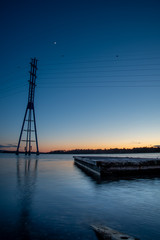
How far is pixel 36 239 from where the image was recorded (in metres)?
2.74

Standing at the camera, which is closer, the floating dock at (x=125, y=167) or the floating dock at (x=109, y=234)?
the floating dock at (x=109, y=234)

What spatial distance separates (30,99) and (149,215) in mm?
58445

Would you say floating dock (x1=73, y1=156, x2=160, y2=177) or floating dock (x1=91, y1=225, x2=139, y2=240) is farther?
floating dock (x1=73, y1=156, x2=160, y2=177)

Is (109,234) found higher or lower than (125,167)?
higher

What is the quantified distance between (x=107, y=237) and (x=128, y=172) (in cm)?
937

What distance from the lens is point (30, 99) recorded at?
191ft

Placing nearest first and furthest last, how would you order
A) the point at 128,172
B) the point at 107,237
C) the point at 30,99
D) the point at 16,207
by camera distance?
the point at 107,237 → the point at 16,207 → the point at 128,172 → the point at 30,99

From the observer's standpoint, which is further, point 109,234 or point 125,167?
point 125,167

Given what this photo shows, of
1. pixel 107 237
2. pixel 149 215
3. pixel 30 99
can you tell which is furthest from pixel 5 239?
pixel 30 99

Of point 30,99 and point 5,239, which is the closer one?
point 5,239

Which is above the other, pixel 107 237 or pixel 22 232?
pixel 107 237

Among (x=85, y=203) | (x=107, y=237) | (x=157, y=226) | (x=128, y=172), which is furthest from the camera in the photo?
(x=128, y=172)

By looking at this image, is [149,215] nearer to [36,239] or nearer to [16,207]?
[36,239]

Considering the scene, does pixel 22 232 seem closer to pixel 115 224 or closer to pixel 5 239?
pixel 5 239
